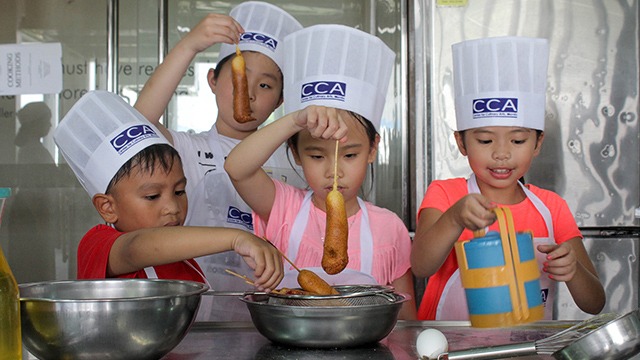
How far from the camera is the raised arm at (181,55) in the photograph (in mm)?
1683

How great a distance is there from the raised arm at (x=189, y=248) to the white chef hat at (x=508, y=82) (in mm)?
687

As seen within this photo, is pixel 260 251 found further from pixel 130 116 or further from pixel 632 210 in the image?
pixel 632 210

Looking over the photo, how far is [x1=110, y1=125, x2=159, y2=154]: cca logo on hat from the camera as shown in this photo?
1554mm

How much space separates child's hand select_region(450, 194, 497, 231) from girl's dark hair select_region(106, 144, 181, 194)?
2.13 feet

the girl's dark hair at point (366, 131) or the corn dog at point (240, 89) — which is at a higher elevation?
the corn dog at point (240, 89)

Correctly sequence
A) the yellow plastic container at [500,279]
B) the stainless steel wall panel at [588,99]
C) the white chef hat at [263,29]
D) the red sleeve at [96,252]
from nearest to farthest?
1. the yellow plastic container at [500,279]
2. the red sleeve at [96,252]
3. the white chef hat at [263,29]
4. the stainless steel wall panel at [588,99]

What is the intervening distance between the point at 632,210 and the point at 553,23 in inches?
28.0

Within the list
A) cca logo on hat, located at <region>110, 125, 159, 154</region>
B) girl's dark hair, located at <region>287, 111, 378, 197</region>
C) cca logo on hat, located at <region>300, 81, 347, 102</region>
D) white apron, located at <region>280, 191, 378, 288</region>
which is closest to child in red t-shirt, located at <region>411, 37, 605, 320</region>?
white apron, located at <region>280, 191, 378, 288</region>

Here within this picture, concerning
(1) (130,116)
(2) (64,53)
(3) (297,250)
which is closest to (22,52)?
(2) (64,53)

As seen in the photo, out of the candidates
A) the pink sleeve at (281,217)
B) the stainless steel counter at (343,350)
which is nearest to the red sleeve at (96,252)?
the stainless steel counter at (343,350)

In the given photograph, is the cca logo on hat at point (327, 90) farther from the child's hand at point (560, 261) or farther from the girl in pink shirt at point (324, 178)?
the child's hand at point (560, 261)

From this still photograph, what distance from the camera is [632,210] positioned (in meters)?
2.53

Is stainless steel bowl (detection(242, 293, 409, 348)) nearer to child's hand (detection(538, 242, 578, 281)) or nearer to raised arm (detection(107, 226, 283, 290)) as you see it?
raised arm (detection(107, 226, 283, 290))

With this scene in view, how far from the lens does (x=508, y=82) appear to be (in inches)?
64.5
